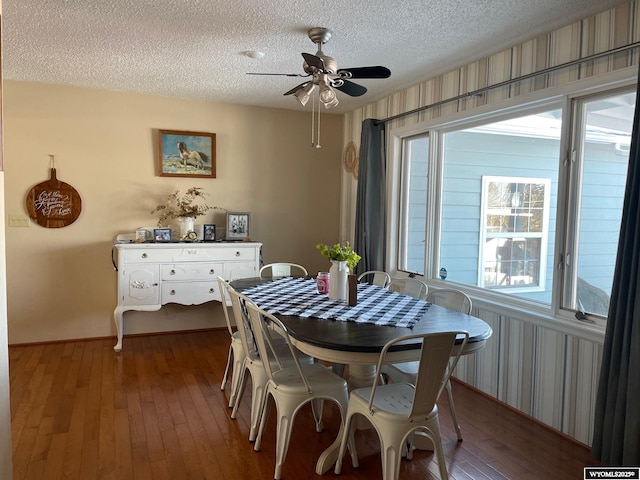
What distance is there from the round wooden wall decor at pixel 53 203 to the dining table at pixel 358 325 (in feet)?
7.27

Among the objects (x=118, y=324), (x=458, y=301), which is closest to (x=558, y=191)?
(x=458, y=301)

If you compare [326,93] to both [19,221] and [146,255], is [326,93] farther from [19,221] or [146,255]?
[19,221]

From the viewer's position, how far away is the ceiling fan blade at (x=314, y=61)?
95.0 inches

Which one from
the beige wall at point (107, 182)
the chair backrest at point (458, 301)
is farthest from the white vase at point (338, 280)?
the beige wall at point (107, 182)

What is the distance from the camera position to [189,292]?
169 inches

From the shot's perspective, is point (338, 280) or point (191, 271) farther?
point (191, 271)

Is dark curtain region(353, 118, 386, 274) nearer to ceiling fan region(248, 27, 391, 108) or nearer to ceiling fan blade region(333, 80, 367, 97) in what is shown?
ceiling fan blade region(333, 80, 367, 97)

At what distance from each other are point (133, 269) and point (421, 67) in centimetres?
300

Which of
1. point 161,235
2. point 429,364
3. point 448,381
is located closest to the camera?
point 429,364

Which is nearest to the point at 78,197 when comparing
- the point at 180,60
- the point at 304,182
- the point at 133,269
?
the point at 133,269

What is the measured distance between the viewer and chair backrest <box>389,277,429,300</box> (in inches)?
131

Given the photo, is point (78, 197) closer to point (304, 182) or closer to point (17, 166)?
point (17, 166)

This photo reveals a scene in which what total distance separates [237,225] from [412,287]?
7.02 feet

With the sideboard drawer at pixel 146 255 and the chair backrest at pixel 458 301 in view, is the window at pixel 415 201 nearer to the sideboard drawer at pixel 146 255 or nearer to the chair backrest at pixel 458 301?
the chair backrest at pixel 458 301
